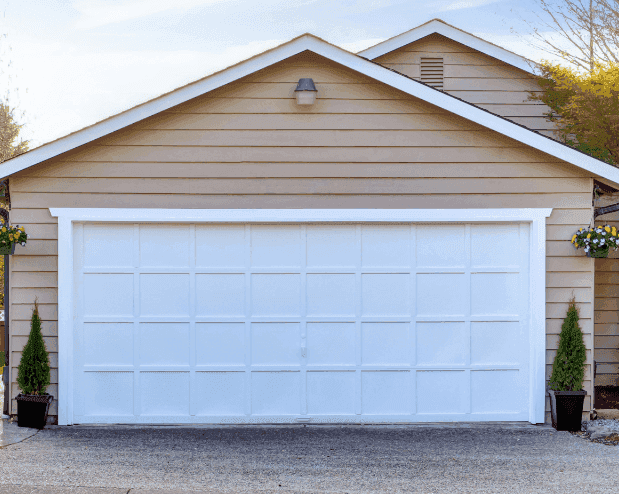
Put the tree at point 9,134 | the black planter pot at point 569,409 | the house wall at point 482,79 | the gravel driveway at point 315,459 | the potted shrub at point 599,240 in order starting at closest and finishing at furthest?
the gravel driveway at point 315,459
the potted shrub at point 599,240
the black planter pot at point 569,409
the house wall at point 482,79
the tree at point 9,134

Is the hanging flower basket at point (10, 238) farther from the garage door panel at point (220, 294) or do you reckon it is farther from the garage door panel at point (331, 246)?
the garage door panel at point (331, 246)

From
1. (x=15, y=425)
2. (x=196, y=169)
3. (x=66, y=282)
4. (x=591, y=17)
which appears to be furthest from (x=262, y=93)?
(x=591, y=17)

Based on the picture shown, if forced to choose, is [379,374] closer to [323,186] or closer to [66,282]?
[323,186]

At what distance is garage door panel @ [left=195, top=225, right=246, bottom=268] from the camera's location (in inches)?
271

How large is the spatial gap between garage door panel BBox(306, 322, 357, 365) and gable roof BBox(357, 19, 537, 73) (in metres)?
A: 4.40

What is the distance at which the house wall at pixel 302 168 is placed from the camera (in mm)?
6750

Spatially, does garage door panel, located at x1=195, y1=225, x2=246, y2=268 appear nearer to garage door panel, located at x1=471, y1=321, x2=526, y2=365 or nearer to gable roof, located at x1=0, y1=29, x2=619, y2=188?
gable roof, located at x1=0, y1=29, x2=619, y2=188

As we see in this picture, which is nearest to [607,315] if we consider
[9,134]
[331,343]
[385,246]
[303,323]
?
[385,246]

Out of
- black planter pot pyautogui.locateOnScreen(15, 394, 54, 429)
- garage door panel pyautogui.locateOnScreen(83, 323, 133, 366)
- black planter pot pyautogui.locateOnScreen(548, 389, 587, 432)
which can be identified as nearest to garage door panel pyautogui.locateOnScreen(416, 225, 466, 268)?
black planter pot pyautogui.locateOnScreen(548, 389, 587, 432)

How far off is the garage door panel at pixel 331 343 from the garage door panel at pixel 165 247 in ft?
5.12

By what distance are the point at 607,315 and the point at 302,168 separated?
4.60 meters

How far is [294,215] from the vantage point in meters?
6.79

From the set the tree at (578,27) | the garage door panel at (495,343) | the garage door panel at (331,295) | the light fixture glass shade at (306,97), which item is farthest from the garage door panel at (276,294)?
the tree at (578,27)

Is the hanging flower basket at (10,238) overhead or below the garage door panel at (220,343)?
overhead
